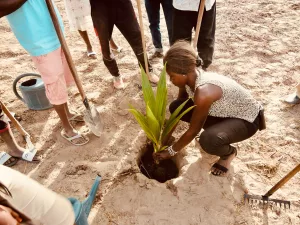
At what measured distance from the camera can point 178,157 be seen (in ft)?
7.09

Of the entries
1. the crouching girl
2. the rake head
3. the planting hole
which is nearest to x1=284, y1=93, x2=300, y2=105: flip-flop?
the crouching girl

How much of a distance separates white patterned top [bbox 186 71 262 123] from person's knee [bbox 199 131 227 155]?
145mm

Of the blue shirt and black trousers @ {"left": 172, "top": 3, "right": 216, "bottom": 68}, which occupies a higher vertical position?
the blue shirt

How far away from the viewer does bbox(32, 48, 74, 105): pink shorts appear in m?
1.90

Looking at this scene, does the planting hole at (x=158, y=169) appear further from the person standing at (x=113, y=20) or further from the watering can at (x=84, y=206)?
the person standing at (x=113, y=20)

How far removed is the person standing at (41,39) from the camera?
1.67 metres

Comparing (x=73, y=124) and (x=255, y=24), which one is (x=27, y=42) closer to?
(x=73, y=124)

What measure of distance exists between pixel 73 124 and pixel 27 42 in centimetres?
92

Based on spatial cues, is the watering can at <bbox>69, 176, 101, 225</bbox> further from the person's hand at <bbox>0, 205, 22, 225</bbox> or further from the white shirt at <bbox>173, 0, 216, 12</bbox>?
the white shirt at <bbox>173, 0, 216, 12</bbox>

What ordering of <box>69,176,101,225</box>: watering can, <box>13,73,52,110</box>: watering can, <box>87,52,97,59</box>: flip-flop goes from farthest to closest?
<box>87,52,97,59</box>: flip-flop, <box>13,73,52,110</box>: watering can, <box>69,176,101,225</box>: watering can

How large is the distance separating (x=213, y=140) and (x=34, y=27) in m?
1.43

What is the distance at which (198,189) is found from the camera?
1873 millimetres

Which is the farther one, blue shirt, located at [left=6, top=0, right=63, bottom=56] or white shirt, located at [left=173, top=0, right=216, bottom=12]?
white shirt, located at [left=173, top=0, right=216, bottom=12]

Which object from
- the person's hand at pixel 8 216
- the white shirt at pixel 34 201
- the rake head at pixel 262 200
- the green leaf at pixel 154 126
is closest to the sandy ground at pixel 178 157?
the rake head at pixel 262 200
